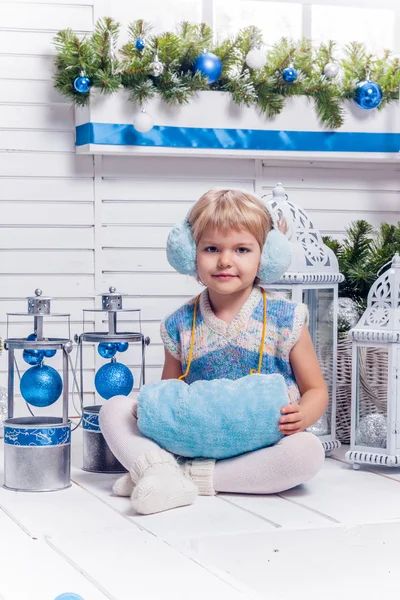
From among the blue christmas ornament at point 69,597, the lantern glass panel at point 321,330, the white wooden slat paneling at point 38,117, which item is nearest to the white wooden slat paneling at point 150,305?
the white wooden slat paneling at point 38,117

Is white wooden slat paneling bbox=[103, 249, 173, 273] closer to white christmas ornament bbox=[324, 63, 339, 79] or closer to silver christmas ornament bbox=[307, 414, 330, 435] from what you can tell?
white christmas ornament bbox=[324, 63, 339, 79]

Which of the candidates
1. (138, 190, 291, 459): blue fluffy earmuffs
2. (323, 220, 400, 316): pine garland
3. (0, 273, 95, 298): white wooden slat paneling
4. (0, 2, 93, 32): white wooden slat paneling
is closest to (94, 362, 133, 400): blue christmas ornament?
(138, 190, 291, 459): blue fluffy earmuffs

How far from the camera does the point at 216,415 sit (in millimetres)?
1932

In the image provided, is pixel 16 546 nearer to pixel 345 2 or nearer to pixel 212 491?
pixel 212 491

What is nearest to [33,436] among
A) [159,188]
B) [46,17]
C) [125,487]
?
[125,487]

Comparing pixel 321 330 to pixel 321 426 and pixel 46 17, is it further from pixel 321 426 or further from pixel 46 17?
pixel 46 17

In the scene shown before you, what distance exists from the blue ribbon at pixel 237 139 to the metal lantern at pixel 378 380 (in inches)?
36.6

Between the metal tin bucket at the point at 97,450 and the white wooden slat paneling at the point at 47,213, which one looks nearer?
the metal tin bucket at the point at 97,450

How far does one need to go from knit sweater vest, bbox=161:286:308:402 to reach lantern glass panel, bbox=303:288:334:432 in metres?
0.32

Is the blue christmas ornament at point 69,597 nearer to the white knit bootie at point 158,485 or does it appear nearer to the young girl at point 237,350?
the white knit bootie at point 158,485

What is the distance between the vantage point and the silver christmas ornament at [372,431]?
2250 mm

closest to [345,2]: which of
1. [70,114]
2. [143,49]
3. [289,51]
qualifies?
[289,51]

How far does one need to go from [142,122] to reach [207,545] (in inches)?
65.1

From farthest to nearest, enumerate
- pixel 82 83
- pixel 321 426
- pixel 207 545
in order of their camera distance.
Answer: pixel 82 83
pixel 321 426
pixel 207 545
